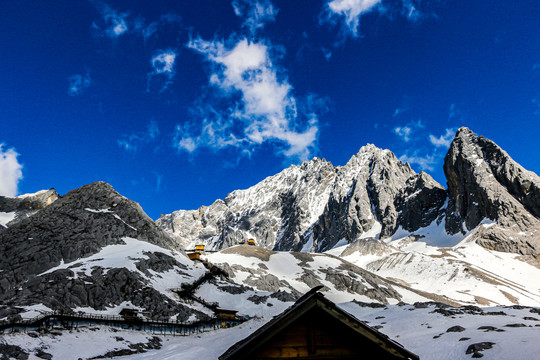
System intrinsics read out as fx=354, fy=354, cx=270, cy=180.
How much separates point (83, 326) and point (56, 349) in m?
9.90

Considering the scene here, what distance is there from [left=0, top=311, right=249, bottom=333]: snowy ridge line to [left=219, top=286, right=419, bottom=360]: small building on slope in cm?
3977

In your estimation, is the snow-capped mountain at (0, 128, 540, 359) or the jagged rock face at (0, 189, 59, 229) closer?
the snow-capped mountain at (0, 128, 540, 359)

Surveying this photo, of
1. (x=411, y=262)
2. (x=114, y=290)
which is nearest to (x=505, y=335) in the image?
(x=114, y=290)

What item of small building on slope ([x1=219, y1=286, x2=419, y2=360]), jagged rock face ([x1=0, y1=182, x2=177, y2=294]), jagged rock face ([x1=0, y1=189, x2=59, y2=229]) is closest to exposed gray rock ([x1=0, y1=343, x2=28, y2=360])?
small building on slope ([x1=219, y1=286, x2=419, y2=360])

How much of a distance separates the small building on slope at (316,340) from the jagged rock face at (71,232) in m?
71.7

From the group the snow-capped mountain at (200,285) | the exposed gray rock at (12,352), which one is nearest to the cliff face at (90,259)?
the snow-capped mountain at (200,285)

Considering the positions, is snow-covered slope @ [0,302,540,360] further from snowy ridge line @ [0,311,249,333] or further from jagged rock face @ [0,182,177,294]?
jagged rock face @ [0,182,177,294]

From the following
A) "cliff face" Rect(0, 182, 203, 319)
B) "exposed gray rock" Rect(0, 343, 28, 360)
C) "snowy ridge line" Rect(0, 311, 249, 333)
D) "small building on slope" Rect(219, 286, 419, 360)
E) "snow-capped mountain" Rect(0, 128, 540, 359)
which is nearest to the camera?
"small building on slope" Rect(219, 286, 419, 360)

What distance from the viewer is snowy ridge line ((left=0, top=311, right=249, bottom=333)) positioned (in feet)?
124

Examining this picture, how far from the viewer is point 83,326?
42.7m

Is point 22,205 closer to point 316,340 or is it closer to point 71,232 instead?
point 71,232

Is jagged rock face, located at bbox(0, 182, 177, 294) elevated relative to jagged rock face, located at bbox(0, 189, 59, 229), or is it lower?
lower

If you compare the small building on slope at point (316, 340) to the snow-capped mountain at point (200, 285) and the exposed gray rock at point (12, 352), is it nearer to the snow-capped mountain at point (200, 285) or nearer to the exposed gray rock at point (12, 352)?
the snow-capped mountain at point (200, 285)

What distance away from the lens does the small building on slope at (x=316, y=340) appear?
677 cm
